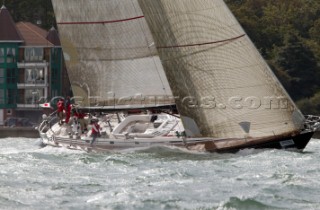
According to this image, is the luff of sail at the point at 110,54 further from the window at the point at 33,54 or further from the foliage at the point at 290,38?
the window at the point at 33,54

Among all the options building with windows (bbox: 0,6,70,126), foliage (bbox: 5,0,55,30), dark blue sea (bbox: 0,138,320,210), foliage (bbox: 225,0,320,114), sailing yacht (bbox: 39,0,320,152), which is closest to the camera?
dark blue sea (bbox: 0,138,320,210)

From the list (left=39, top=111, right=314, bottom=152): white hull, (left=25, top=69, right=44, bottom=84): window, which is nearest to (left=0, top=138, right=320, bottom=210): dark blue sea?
(left=39, top=111, right=314, bottom=152): white hull

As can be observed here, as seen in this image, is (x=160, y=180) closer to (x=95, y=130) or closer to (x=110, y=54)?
(x=95, y=130)

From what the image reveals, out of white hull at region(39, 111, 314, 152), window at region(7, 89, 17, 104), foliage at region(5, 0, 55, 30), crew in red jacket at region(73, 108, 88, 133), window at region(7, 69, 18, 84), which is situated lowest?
white hull at region(39, 111, 314, 152)

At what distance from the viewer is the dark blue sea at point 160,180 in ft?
76.6

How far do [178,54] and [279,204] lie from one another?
13.1 m

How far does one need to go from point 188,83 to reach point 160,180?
28.8 ft

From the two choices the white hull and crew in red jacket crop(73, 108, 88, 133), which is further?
crew in red jacket crop(73, 108, 88, 133)

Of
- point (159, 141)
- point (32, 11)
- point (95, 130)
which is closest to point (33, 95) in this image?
point (32, 11)

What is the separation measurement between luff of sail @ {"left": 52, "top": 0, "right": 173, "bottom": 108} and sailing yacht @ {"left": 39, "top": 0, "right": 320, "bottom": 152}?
0.11 ft

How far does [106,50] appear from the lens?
39.6 metres

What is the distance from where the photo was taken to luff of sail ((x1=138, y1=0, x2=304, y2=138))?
Answer: 113ft

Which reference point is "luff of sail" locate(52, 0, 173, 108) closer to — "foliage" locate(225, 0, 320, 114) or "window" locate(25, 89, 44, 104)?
"foliage" locate(225, 0, 320, 114)

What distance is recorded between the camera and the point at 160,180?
27.2m
